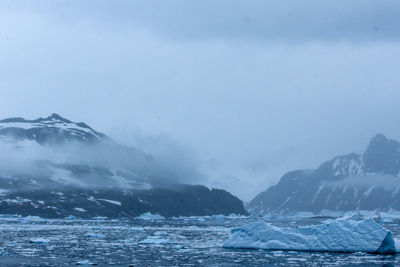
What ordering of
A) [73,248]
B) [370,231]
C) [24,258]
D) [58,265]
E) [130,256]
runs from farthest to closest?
[73,248] → [370,231] → [130,256] → [24,258] → [58,265]

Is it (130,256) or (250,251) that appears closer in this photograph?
(130,256)

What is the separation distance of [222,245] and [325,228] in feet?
43.2

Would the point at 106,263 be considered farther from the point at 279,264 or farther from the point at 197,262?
the point at 279,264

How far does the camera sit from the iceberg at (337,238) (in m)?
63.1

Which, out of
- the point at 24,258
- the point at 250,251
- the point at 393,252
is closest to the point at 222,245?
the point at 250,251

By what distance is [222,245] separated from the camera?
7238cm

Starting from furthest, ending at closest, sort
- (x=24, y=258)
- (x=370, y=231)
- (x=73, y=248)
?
(x=73, y=248), (x=370, y=231), (x=24, y=258)

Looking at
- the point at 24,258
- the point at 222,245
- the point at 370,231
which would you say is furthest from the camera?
the point at 222,245

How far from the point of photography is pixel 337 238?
64.2m

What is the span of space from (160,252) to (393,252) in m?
23.2

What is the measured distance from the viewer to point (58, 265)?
50.4m

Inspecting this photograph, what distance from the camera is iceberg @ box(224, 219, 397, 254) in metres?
63.1

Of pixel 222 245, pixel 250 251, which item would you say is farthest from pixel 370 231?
pixel 222 245

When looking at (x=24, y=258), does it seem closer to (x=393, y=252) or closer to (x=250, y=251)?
(x=250, y=251)
